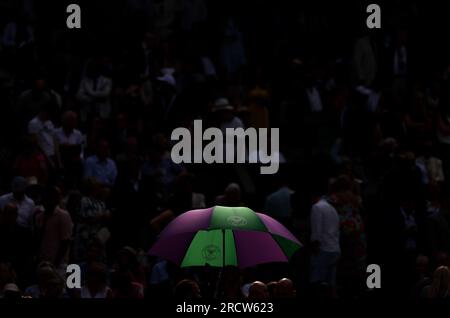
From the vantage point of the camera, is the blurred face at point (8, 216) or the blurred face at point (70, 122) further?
the blurred face at point (70, 122)

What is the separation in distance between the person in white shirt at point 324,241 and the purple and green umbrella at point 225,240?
11.6 ft

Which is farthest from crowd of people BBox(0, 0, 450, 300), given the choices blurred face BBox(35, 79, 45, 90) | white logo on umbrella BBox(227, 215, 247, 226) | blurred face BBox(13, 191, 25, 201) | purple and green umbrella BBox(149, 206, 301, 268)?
white logo on umbrella BBox(227, 215, 247, 226)

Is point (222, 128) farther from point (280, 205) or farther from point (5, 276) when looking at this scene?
point (5, 276)

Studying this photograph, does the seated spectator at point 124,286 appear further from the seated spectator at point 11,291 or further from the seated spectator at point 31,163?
the seated spectator at point 31,163

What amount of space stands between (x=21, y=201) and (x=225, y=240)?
13.3 feet

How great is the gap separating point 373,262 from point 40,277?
4754 millimetres

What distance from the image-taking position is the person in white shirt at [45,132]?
797 inches

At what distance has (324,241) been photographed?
18.2m

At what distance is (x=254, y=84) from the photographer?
23.8 meters

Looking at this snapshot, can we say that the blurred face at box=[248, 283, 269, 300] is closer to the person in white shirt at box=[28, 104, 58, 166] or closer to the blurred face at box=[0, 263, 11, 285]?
the blurred face at box=[0, 263, 11, 285]

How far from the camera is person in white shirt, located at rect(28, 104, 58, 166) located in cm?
2023

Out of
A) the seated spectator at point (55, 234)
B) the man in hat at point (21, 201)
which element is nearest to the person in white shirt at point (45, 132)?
the man in hat at point (21, 201)

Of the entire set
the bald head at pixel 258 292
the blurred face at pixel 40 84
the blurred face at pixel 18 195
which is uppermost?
the blurred face at pixel 40 84
